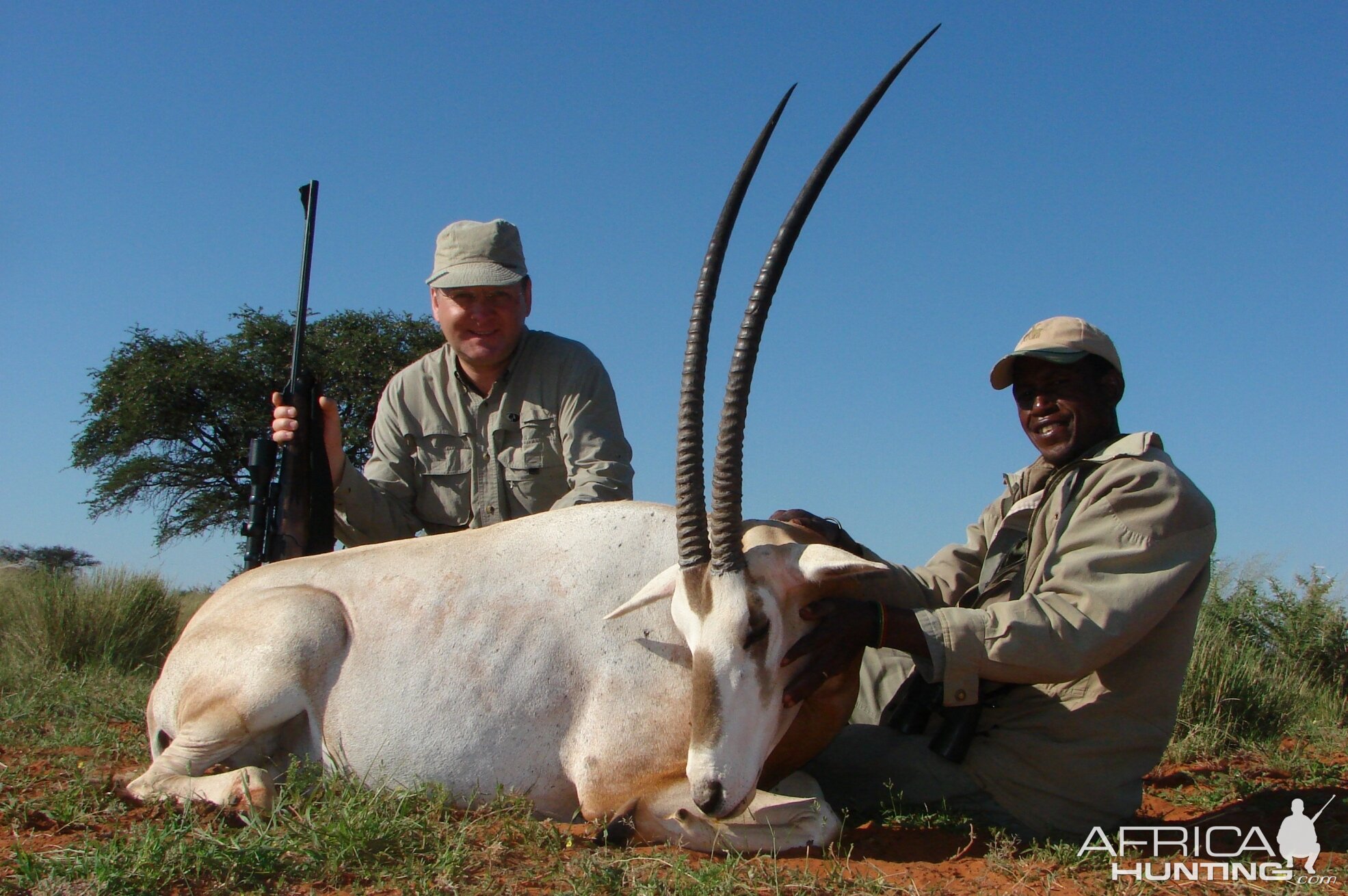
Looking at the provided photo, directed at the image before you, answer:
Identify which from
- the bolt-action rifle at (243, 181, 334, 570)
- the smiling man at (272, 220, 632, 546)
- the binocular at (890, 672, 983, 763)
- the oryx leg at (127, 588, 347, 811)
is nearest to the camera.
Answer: the oryx leg at (127, 588, 347, 811)

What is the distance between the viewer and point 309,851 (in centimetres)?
325

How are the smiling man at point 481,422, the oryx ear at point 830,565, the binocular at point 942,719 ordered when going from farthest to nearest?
the smiling man at point 481,422 → the binocular at point 942,719 → the oryx ear at point 830,565

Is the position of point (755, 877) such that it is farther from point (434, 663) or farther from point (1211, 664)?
point (1211, 664)

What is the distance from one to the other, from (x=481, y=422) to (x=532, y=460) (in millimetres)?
395

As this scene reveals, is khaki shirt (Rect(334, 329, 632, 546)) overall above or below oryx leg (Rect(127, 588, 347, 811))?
above

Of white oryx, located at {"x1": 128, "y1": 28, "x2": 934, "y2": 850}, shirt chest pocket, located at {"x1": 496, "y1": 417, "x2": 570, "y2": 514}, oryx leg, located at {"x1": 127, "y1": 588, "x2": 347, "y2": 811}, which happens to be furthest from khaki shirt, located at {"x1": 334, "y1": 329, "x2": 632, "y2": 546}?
oryx leg, located at {"x1": 127, "y1": 588, "x2": 347, "y2": 811}

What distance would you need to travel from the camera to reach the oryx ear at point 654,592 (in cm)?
376

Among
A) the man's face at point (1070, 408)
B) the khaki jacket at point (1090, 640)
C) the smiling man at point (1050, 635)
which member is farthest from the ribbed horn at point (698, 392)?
the man's face at point (1070, 408)

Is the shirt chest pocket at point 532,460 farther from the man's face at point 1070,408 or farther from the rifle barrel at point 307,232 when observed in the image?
the man's face at point 1070,408

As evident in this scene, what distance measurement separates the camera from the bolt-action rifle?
19.5ft

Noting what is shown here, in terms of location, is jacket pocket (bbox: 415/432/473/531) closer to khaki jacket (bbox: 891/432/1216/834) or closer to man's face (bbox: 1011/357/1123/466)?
khaki jacket (bbox: 891/432/1216/834)

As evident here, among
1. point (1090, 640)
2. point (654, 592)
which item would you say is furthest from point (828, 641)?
point (1090, 640)

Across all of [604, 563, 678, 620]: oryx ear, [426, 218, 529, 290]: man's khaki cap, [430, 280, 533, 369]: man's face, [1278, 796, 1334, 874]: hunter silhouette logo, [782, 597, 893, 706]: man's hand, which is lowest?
[1278, 796, 1334, 874]: hunter silhouette logo

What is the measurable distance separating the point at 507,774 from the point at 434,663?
49 cm
